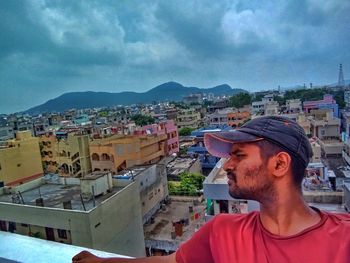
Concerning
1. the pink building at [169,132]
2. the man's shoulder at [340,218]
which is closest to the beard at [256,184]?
the man's shoulder at [340,218]

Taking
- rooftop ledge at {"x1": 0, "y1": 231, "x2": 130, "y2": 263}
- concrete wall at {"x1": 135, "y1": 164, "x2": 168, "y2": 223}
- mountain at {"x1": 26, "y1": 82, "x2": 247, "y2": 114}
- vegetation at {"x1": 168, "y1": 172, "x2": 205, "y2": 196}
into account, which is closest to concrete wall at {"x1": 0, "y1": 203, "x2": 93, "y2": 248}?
concrete wall at {"x1": 135, "y1": 164, "x2": 168, "y2": 223}

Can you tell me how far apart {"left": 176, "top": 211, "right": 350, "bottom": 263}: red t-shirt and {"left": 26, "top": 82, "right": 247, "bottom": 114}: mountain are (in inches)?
4417

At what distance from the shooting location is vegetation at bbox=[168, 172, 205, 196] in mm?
9828

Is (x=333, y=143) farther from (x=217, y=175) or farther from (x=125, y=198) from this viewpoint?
(x=125, y=198)

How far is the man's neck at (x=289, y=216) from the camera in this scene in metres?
0.54

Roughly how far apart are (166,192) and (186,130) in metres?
10.9

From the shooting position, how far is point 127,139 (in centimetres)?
1097

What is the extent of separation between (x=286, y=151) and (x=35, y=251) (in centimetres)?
66

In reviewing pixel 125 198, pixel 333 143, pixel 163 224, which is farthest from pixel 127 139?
pixel 333 143

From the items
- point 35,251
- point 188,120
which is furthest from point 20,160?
point 188,120

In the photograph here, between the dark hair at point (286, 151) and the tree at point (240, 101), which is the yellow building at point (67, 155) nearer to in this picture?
the dark hair at point (286, 151)

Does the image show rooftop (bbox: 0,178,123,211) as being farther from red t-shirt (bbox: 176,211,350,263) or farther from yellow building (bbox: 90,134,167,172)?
red t-shirt (bbox: 176,211,350,263)

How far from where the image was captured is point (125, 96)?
449 feet

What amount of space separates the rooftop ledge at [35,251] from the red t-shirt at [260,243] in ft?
0.71
